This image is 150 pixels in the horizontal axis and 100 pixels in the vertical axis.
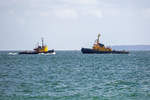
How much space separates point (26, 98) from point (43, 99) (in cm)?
146

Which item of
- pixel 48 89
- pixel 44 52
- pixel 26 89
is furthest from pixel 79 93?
pixel 44 52

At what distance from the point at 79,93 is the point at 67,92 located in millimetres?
1244

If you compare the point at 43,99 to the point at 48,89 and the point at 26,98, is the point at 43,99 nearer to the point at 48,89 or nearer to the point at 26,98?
the point at 26,98

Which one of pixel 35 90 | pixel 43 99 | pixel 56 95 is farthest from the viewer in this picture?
pixel 35 90

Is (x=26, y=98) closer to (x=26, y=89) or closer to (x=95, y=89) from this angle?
(x=26, y=89)

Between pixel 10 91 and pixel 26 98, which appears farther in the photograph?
pixel 10 91

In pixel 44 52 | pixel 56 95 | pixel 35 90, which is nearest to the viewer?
pixel 56 95

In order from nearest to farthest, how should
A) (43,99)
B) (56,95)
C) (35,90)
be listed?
(43,99)
(56,95)
(35,90)

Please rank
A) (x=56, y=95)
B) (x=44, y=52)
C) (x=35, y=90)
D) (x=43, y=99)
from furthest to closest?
(x=44, y=52) → (x=35, y=90) → (x=56, y=95) → (x=43, y=99)

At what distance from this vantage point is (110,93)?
1059 inches

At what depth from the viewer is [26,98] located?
80.8 feet

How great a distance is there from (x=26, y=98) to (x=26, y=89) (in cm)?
434

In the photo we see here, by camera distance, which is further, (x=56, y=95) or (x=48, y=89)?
(x=48, y=89)

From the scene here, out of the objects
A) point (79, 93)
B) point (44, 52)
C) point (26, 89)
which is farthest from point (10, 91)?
point (44, 52)
